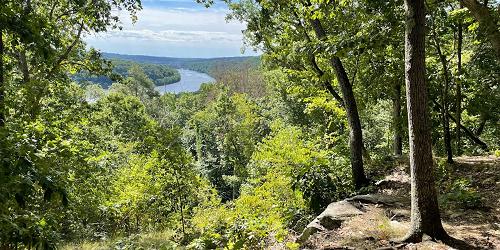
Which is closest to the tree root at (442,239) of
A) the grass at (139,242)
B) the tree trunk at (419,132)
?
the tree trunk at (419,132)

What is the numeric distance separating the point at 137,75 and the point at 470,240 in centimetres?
7724

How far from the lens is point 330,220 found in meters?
6.66

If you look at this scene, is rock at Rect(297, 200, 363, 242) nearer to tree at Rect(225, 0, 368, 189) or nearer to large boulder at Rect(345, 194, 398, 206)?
large boulder at Rect(345, 194, 398, 206)

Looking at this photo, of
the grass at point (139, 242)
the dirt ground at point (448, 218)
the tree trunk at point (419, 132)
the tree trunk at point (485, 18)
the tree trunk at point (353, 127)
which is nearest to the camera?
the tree trunk at point (419, 132)

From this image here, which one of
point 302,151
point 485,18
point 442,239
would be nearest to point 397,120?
point 302,151

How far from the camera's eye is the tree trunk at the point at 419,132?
4723mm

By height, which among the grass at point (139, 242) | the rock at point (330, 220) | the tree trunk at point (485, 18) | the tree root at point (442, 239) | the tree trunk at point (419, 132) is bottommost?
the grass at point (139, 242)

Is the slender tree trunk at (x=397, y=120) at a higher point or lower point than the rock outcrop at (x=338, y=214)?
higher

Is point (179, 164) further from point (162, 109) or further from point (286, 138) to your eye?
point (162, 109)

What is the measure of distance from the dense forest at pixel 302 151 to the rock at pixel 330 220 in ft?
Answer: 0.11

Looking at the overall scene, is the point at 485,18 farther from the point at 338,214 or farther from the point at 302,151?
the point at 302,151

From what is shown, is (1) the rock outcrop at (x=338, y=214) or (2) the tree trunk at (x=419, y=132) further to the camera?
(1) the rock outcrop at (x=338, y=214)

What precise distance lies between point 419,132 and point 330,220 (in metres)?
2.49

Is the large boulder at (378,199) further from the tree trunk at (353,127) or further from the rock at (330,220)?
the tree trunk at (353,127)
